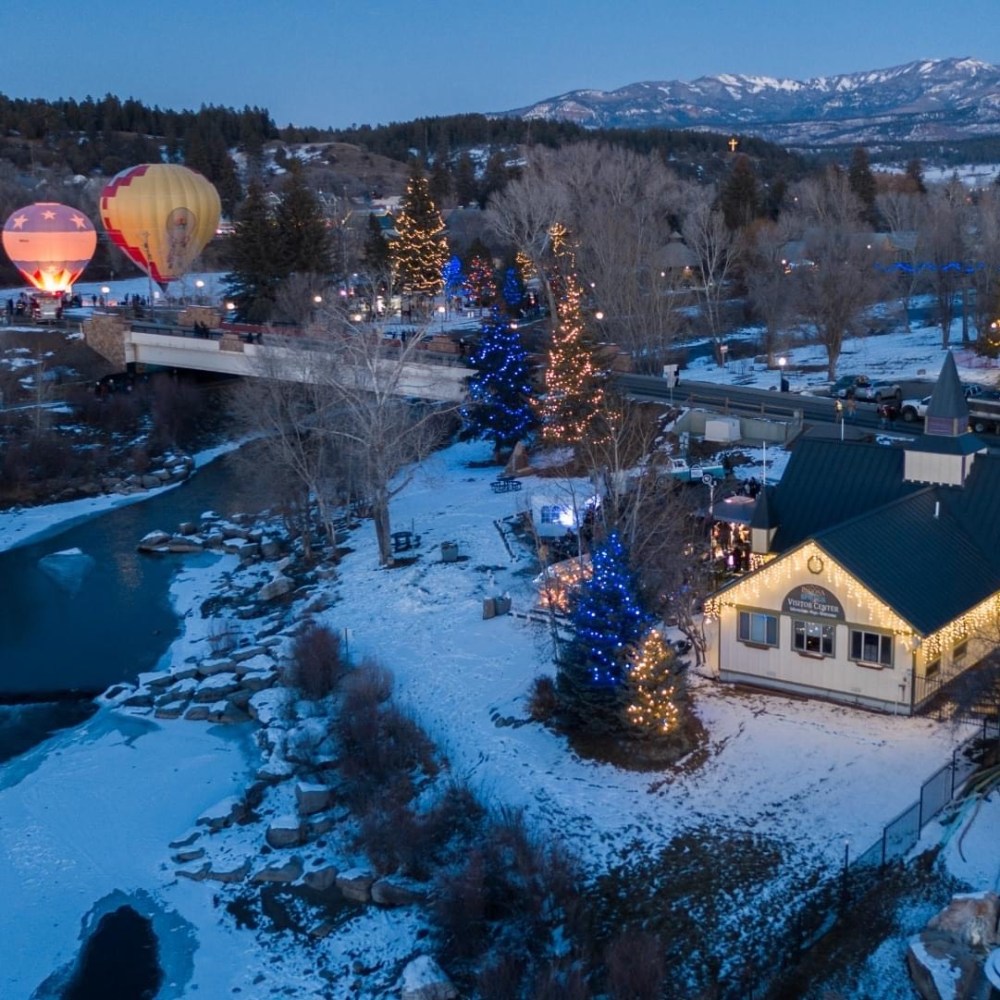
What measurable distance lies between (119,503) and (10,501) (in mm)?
4021

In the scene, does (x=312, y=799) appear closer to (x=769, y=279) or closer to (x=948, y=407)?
(x=948, y=407)

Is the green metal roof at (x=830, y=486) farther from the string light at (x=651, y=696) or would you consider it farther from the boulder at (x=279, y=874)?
the boulder at (x=279, y=874)

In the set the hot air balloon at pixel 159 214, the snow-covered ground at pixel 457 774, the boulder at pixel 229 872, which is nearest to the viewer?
the snow-covered ground at pixel 457 774

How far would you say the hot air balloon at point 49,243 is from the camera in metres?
61.0

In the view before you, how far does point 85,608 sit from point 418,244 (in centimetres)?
4156

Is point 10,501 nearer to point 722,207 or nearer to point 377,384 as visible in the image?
point 377,384

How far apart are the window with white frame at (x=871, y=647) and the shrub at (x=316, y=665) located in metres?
10.6

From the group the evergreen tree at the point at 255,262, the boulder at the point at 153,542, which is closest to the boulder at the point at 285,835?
the boulder at the point at 153,542

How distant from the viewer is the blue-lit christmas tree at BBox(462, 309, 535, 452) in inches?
1585

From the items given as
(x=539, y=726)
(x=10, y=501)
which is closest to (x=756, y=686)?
(x=539, y=726)

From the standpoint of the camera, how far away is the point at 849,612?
20750 mm

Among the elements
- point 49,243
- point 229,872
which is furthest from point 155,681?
point 49,243

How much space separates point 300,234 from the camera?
208 feet

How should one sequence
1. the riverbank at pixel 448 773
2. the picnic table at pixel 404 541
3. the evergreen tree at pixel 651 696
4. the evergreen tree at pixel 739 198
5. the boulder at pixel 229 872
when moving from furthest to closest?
1. the evergreen tree at pixel 739 198
2. the picnic table at pixel 404 541
3. the evergreen tree at pixel 651 696
4. the boulder at pixel 229 872
5. the riverbank at pixel 448 773
